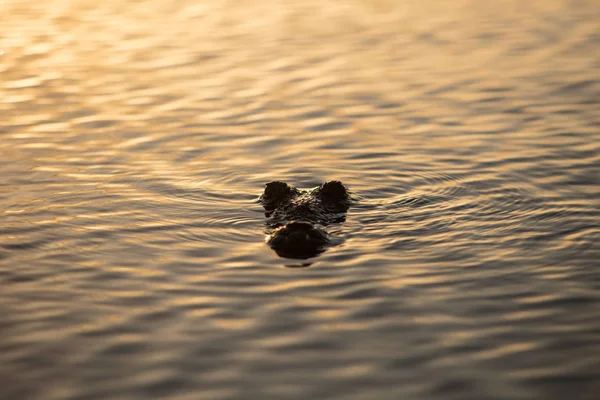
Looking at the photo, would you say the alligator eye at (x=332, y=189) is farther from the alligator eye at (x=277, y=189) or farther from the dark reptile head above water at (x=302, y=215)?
the alligator eye at (x=277, y=189)

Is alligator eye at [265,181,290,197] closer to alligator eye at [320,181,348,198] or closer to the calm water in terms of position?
the calm water

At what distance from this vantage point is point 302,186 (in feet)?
45.2

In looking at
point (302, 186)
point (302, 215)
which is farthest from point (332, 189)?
point (302, 186)

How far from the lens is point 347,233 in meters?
11.7

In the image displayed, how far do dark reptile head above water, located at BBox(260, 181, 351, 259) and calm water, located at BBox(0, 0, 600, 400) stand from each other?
18cm

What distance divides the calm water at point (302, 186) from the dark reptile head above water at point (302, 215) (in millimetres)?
182

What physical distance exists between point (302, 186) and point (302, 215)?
1864 mm

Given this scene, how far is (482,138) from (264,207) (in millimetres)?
4683

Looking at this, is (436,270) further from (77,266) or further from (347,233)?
(77,266)

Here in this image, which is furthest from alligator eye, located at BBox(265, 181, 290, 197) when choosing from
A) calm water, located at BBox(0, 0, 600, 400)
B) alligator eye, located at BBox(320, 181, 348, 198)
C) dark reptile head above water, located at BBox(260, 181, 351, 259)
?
alligator eye, located at BBox(320, 181, 348, 198)

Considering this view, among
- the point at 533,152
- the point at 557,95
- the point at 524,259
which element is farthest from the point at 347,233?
the point at 557,95

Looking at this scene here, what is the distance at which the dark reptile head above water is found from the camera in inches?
436

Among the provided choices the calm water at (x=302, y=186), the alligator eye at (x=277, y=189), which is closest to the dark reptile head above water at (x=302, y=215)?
the alligator eye at (x=277, y=189)

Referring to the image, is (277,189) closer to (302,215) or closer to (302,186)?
(302,215)
